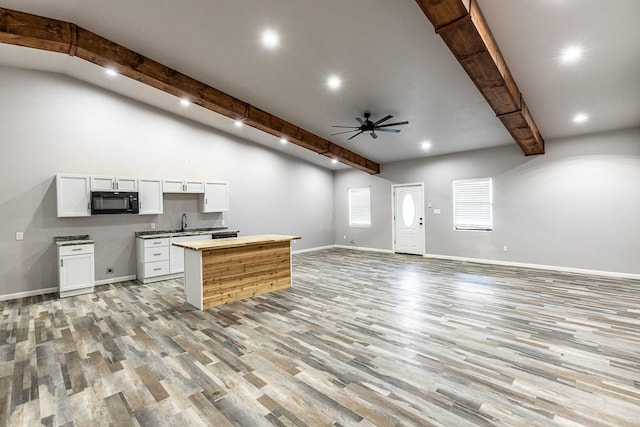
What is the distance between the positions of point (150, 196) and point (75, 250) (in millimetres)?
1529

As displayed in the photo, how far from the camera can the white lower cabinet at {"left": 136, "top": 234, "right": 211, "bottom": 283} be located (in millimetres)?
5633

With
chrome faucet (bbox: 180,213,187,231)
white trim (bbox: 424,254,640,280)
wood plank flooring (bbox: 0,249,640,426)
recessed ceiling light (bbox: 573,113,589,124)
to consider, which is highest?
recessed ceiling light (bbox: 573,113,589,124)

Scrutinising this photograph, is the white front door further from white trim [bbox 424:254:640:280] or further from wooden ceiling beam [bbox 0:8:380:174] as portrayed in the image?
wooden ceiling beam [bbox 0:8:380:174]

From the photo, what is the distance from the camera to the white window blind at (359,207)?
9.71 metres

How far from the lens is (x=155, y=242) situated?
5.75 metres

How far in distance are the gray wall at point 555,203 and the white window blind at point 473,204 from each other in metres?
0.14

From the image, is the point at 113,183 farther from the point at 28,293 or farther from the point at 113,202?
the point at 28,293

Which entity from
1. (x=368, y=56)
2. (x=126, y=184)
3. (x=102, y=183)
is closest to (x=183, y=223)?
(x=126, y=184)

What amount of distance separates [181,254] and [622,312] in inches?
281

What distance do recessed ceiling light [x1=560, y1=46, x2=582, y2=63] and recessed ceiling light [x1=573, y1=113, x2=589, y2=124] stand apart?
2.01 metres

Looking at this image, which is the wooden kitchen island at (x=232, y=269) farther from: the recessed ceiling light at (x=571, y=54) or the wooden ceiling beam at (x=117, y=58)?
the recessed ceiling light at (x=571, y=54)

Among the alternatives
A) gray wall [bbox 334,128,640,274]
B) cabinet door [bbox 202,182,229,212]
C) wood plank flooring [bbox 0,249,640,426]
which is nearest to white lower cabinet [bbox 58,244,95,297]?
wood plank flooring [bbox 0,249,640,426]

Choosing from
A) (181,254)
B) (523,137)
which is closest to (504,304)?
(523,137)

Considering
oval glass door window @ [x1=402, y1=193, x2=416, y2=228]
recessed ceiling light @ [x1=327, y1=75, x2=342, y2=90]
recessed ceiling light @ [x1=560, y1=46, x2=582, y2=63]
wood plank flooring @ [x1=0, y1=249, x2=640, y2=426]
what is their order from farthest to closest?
oval glass door window @ [x1=402, y1=193, x2=416, y2=228], recessed ceiling light @ [x1=327, y1=75, x2=342, y2=90], recessed ceiling light @ [x1=560, y1=46, x2=582, y2=63], wood plank flooring @ [x1=0, y1=249, x2=640, y2=426]
